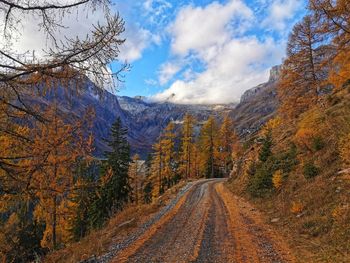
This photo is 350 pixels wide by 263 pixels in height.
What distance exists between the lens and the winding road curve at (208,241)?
8.41 metres

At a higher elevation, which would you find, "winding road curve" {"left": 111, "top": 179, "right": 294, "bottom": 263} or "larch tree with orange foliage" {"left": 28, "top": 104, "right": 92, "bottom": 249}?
"larch tree with orange foliage" {"left": 28, "top": 104, "right": 92, "bottom": 249}

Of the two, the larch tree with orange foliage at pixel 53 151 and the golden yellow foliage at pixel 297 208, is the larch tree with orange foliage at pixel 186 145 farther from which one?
the larch tree with orange foliage at pixel 53 151

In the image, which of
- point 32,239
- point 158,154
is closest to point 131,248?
point 32,239

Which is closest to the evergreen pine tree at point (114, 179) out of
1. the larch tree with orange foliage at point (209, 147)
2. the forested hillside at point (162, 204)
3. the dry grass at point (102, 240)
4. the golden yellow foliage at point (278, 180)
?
the forested hillside at point (162, 204)

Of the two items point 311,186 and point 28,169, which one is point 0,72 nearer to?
point 28,169

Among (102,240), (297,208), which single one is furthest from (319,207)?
(102,240)

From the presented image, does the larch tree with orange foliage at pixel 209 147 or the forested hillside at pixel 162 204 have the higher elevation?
the larch tree with orange foliage at pixel 209 147

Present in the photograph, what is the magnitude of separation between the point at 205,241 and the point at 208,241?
99 mm

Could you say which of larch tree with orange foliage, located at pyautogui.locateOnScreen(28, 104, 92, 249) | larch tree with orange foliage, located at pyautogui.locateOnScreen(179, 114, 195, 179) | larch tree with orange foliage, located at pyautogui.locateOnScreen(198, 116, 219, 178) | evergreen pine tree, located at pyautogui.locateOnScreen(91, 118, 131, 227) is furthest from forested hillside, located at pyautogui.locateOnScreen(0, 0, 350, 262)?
larch tree with orange foliage, located at pyautogui.locateOnScreen(198, 116, 219, 178)

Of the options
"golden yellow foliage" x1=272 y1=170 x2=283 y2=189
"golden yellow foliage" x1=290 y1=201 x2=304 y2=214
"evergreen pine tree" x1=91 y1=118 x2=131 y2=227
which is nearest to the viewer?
"golden yellow foliage" x1=290 y1=201 x2=304 y2=214

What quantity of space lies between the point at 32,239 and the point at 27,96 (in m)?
33.0

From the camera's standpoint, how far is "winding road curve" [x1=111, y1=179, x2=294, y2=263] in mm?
8414

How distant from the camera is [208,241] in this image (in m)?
10.0

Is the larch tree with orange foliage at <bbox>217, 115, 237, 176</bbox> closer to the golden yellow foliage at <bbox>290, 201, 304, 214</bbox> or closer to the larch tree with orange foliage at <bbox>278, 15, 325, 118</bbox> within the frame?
the larch tree with orange foliage at <bbox>278, 15, 325, 118</bbox>
